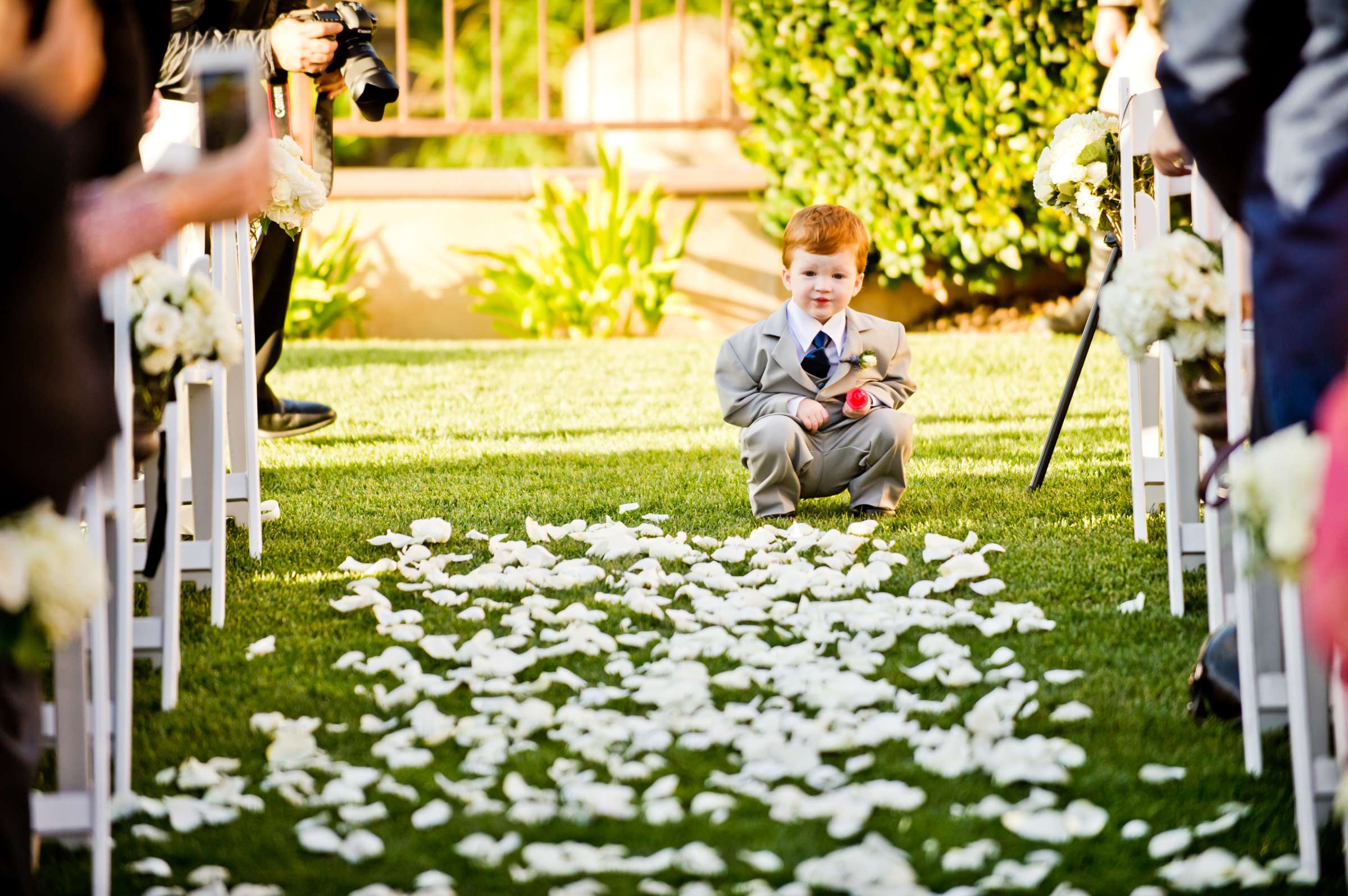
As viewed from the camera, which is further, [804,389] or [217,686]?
[804,389]

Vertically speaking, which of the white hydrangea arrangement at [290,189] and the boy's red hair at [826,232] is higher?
the white hydrangea arrangement at [290,189]

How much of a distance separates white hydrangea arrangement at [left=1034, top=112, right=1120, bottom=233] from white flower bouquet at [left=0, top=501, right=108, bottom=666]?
114 inches

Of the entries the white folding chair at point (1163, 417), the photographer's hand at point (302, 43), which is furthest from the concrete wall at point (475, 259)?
the white folding chair at point (1163, 417)

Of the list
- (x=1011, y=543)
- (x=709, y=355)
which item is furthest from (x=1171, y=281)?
(x=709, y=355)

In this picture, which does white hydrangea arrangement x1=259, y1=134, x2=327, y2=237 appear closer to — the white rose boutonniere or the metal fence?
the white rose boutonniere

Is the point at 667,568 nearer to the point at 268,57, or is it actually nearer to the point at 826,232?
the point at 826,232

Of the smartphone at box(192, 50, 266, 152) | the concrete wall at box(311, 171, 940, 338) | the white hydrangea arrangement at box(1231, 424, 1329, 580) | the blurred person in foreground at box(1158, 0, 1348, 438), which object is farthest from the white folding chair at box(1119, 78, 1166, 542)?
the concrete wall at box(311, 171, 940, 338)

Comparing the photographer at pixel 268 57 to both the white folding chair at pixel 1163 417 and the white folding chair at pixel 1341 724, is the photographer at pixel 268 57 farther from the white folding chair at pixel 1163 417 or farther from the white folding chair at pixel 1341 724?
the white folding chair at pixel 1341 724

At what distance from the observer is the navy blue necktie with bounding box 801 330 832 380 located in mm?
4043

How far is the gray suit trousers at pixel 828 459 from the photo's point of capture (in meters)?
3.91

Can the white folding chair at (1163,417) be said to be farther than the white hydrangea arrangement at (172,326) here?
Yes

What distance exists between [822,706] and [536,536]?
1.41 meters

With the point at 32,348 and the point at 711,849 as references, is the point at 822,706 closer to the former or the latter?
the point at 711,849

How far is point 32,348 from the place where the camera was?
1.38 meters
